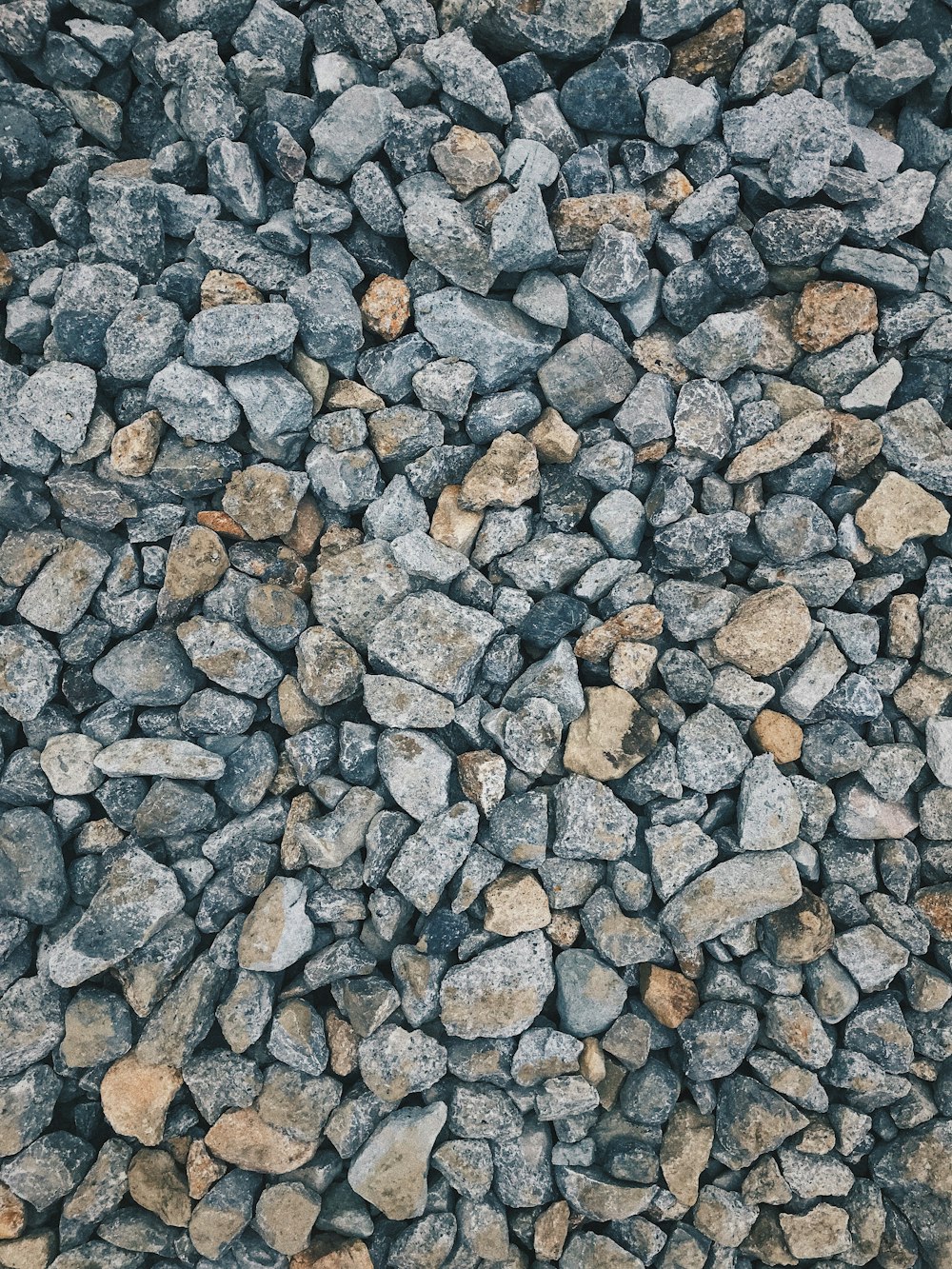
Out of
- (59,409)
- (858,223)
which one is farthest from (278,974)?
(858,223)

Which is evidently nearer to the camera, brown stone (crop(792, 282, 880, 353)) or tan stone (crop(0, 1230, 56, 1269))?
tan stone (crop(0, 1230, 56, 1269))

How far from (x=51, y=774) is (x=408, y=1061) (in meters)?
1.11

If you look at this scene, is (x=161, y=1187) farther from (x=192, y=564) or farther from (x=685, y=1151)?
(x=192, y=564)

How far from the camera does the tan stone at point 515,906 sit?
2.11 meters

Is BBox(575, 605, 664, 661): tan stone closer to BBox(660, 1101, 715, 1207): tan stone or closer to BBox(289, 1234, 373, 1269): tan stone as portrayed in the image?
BBox(660, 1101, 715, 1207): tan stone

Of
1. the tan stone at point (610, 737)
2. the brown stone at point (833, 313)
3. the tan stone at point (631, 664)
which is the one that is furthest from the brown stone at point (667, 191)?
the tan stone at point (610, 737)

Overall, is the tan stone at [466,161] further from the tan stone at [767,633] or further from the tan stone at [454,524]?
the tan stone at [767,633]

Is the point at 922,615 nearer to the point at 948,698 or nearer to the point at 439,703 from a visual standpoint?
the point at 948,698

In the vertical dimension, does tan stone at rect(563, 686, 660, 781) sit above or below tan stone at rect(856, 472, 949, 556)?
below

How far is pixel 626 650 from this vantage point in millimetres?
2199

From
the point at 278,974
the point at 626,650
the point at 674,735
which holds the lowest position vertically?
the point at 278,974

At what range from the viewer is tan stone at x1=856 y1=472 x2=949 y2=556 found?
2.23 meters

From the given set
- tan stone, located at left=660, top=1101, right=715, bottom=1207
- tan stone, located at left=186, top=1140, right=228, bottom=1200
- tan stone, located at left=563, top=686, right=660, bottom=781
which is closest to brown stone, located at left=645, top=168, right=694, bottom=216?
tan stone, located at left=563, top=686, right=660, bottom=781

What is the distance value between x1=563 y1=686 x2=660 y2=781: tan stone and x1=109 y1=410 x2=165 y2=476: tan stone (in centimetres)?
127
